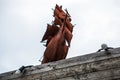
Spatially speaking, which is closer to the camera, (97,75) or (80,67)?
(97,75)

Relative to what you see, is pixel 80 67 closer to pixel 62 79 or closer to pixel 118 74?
pixel 62 79

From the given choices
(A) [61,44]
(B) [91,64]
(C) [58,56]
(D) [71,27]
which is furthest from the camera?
(D) [71,27]

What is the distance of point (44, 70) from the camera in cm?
469

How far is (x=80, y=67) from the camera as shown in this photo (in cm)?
429

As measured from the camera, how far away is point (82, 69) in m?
4.23

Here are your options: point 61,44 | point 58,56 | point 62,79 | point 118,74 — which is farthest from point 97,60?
point 61,44

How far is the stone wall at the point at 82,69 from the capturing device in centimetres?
399

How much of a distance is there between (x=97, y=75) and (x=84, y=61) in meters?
0.48

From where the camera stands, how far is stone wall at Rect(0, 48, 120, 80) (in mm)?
3993

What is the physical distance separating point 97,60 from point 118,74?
56cm

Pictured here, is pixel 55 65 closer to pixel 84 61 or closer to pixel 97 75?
pixel 84 61

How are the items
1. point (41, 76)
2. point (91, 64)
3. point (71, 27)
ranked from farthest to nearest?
1. point (71, 27)
2. point (41, 76)
3. point (91, 64)

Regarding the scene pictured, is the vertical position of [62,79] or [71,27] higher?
[71,27]

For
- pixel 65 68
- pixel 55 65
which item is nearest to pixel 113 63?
pixel 65 68
